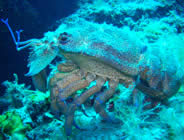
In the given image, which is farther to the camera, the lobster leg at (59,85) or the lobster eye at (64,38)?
the lobster leg at (59,85)

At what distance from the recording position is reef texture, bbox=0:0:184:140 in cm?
269

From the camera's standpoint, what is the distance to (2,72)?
8.43 m

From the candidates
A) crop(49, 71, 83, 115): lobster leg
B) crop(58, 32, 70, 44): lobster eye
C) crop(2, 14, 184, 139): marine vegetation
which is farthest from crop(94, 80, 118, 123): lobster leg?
crop(58, 32, 70, 44): lobster eye

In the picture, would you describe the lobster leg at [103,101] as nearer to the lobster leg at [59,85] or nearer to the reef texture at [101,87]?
the reef texture at [101,87]

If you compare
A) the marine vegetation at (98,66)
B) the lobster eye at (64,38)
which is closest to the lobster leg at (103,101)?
the marine vegetation at (98,66)

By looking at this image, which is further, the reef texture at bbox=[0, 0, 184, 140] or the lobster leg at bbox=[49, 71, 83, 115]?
the lobster leg at bbox=[49, 71, 83, 115]

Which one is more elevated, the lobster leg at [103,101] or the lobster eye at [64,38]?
the lobster eye at [64,38]

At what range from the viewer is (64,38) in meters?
2.75

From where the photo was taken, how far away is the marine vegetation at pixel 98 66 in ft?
8.85

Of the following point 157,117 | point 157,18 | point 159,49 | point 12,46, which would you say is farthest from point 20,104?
point 157,18

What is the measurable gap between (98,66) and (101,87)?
461mm

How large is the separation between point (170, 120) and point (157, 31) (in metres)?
3.68

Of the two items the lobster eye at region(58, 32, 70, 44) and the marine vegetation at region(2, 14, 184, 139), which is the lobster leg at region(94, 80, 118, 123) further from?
the lobster eye at region(58, 32, 70, 44)

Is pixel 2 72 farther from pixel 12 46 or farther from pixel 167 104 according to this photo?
pixel 167 104
